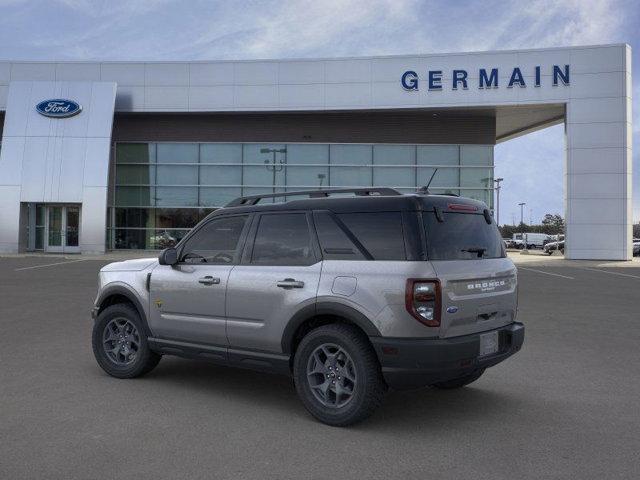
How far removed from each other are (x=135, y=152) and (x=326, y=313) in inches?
1157

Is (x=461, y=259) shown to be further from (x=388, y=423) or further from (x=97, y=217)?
(x=97, y=217)

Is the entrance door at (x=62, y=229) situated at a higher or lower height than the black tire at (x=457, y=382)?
higher

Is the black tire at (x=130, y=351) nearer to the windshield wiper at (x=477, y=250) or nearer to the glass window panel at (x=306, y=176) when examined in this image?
the windshield wiper at (x=477, y=250)

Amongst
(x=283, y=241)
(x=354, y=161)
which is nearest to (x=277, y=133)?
(x=354, y=161)

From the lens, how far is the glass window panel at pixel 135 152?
3172 cm

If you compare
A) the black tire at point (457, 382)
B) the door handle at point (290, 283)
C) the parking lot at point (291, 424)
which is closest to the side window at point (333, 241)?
the door handle at point (290, 283)

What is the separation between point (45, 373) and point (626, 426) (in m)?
5.42

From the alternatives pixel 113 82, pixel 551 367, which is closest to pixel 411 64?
pixel 113 82

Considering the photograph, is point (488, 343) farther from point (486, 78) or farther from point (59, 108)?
point (59, 108)

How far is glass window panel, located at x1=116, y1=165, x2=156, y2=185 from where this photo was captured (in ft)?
104

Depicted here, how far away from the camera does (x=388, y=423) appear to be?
15.4 feet

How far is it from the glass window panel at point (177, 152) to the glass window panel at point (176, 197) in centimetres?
149

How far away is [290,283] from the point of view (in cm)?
487

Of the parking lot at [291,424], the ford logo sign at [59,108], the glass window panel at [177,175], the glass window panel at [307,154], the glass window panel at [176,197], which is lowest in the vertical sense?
the parking lot at [291,424]
